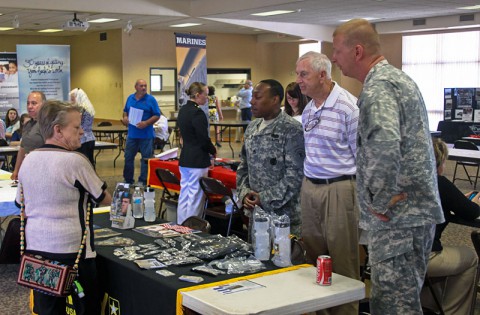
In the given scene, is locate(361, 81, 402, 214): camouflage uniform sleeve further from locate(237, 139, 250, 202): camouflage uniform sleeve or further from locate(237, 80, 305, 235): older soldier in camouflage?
locate(237, 139, 250, 202): camouflage uniform sleeve

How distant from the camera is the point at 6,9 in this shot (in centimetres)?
1291

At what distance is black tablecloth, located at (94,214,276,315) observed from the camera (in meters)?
2.80

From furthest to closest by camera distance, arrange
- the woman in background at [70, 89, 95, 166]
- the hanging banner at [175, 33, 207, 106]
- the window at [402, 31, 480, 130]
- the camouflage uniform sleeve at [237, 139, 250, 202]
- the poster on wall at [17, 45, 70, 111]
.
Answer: the window at [402, 31, 480, 130]
the poster on wall at [17, 45, 70, 111]
the hanging banner at [175, 33, 207, 106]
the woman in background at [70, 89, 95, 166]
the camouflage uniform sleeve at [237, 139, 250, 202]

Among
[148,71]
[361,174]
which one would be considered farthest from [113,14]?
[361,174]

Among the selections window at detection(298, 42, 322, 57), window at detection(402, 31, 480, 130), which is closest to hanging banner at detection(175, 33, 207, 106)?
window at detection(402, 31, 480, 130)

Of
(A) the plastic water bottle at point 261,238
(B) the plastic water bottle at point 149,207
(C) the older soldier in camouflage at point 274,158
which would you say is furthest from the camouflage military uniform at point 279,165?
(A) the plastic water bottle at point 261,238

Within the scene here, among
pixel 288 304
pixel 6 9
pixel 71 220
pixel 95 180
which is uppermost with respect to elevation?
pixel 6 9

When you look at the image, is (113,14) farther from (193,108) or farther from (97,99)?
(193,108)

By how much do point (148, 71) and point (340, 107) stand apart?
15.5 m

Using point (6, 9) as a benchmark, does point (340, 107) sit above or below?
below

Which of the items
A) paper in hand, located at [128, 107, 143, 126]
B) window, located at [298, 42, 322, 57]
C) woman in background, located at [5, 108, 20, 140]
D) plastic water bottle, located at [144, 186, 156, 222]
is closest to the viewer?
plastic water bottle, located at [144, 186, 156, 222]

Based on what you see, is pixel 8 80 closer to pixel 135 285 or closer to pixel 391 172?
pixel 135 285

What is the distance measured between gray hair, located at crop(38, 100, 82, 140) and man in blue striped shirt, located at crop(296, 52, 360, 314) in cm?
126

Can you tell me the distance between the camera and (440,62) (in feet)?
57.0
